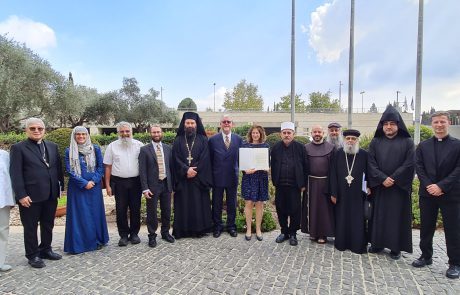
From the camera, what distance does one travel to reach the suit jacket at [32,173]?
184 inches

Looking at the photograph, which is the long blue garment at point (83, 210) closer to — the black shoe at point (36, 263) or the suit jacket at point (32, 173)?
the suit jacket at point (32, 173)

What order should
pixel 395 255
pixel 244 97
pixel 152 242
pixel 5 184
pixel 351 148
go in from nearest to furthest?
pixel 5 184 → pixel 395 255 → pixel 351 148 → pixel 152 242 → pixel 244 97

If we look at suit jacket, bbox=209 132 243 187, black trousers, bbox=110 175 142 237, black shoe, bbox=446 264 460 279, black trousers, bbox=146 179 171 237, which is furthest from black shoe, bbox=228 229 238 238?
→ black shoe, bbox=446 264 460 279

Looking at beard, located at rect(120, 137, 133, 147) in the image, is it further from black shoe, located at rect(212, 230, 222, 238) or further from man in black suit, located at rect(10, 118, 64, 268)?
black shoe, located at rect(212, 230, 222, 238)

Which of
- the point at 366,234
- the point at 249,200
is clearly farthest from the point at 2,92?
the point at 366,234

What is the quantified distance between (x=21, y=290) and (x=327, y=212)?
4.52 meters

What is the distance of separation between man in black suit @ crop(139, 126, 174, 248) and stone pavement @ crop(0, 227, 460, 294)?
36 cm

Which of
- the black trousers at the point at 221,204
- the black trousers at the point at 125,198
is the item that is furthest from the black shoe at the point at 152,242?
the black trousers at the point at 221,204

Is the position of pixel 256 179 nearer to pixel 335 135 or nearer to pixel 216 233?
pixel 216 233

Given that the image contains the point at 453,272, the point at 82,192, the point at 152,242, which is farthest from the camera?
the point at 152,242

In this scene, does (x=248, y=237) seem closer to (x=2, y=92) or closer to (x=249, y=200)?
(x=249, y=200)

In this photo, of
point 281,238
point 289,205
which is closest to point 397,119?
point 289,205

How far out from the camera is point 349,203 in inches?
A: 208

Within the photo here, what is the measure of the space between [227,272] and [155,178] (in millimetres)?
2076
